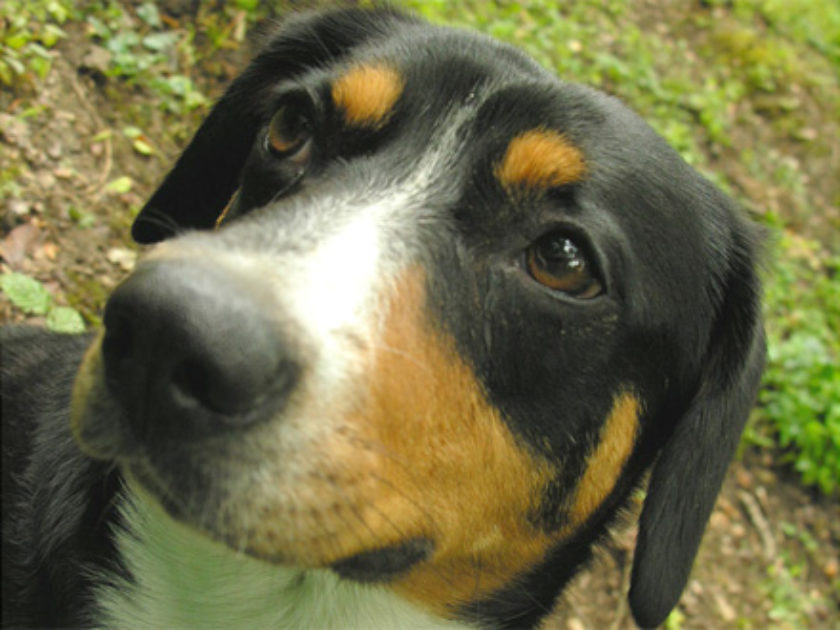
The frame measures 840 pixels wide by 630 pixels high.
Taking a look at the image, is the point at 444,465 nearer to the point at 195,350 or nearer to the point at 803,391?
the point at 195,350

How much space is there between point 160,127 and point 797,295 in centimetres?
546

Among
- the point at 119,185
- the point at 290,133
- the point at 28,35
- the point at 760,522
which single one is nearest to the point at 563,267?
the point at 290,133

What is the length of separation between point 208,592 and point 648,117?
6388 millimetres

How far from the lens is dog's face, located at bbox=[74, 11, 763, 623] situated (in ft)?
5.99

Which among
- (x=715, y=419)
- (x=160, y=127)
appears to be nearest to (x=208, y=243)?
(x=715, y=419)

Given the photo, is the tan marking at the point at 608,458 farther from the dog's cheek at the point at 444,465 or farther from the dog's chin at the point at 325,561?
the dog's chin at the point at 325,561

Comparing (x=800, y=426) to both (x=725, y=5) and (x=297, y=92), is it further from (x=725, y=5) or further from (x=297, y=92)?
(x=725, y=5)

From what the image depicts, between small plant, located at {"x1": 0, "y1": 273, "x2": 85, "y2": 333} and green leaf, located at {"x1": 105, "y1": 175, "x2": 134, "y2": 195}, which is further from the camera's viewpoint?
green leaf, located at {"x1": 105, "y1": 175, "x2": 134, "y2": 195}

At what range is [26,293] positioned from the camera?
3990 mm

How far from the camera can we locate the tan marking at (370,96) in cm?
260

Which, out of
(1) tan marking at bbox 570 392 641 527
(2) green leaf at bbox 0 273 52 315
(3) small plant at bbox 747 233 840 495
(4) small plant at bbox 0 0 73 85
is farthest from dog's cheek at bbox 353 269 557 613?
(3) small plant at bbox 747 233 840 495

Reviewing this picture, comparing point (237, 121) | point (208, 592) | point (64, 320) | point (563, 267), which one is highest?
point (563, 267)

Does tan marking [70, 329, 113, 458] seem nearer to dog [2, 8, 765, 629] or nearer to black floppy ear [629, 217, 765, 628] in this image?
dog [2, 8, 765, 629]

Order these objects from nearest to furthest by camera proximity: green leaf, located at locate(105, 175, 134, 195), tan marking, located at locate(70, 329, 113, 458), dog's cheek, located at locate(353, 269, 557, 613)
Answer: tan marking, located at locate(70, 329, 113, 458)
dog's cheek, located at locate(353, 269, 557, 613)
green leaf, located at locate(105, 175, 134, 195)
